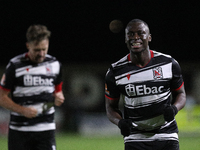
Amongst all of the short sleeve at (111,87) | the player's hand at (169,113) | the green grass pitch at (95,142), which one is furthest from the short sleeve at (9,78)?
the green grass pitch at (95,142)

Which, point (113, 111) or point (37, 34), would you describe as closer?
point (37, 34)

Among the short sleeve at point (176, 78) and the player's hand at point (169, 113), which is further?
the short sleeve at point (176, 78)

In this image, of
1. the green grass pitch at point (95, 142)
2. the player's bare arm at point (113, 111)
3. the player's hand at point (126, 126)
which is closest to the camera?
the player's hand at point (126, 126)

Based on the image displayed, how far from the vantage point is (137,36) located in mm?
4859

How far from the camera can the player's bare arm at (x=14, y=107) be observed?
477cm

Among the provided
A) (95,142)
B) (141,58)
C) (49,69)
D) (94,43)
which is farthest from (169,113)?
(94,43)

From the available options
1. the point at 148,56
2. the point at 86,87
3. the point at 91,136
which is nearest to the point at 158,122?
the point at 148,56

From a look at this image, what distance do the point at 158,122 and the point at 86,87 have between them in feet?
42.3

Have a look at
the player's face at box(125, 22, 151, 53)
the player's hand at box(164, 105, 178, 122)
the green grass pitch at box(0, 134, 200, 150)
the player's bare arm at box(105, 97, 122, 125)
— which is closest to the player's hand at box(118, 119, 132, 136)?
the player's bare arm at box(105, 97, 122, 125)

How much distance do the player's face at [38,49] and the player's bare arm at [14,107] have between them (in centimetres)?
55

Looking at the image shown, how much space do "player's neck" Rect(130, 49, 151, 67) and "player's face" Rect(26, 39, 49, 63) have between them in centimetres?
108

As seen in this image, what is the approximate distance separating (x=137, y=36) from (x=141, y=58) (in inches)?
11.1

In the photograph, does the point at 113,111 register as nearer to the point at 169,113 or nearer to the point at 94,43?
the point at 169,113

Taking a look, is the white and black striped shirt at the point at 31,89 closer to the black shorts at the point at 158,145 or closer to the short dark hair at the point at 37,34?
the short dark hair at the point at 37,34
